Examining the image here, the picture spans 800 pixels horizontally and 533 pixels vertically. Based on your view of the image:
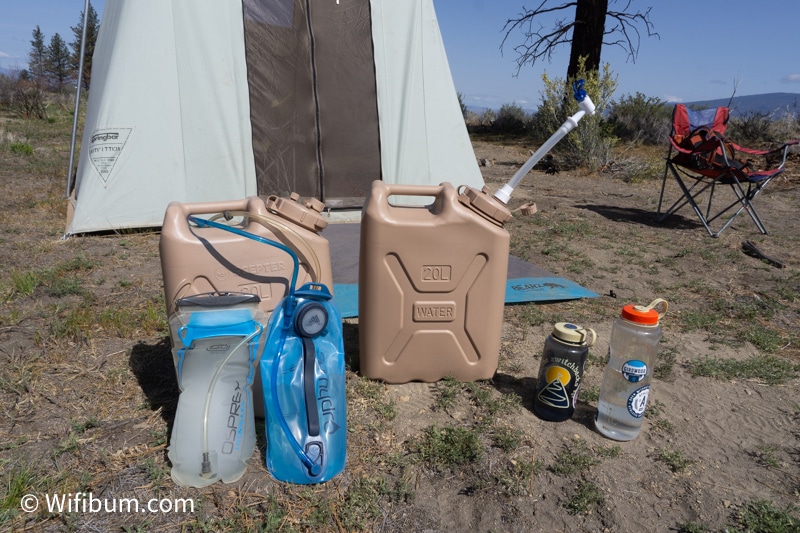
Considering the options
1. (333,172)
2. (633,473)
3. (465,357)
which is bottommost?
(633,473)

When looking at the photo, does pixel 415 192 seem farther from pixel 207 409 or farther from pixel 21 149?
pixel 21 149

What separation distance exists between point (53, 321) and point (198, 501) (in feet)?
5.37

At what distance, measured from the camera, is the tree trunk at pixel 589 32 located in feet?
31.1

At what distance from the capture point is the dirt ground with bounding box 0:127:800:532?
60.8 inches

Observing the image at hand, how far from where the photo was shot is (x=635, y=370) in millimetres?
1836

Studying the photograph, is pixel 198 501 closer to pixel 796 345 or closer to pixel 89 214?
pixel 796 345

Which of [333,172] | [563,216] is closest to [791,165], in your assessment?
[563,216]

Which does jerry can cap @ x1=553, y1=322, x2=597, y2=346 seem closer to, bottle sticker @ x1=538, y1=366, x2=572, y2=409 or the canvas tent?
bottle sticker @ x1=538, y1=366, x2=572, y2=409

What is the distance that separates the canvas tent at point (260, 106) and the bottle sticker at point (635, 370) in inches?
127

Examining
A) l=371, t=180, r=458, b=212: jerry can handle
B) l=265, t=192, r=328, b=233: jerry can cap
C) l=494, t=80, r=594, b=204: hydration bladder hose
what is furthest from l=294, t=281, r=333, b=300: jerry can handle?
l=494, t=80, r=594, b=204: hydration bladder hose

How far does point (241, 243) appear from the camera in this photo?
180cm

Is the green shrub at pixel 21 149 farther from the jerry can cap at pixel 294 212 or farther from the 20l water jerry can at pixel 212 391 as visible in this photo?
the 20l water jerry can at pixel 212 391

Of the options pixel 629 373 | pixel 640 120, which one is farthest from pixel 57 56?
pixel 629 373

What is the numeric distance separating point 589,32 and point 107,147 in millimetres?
8575
